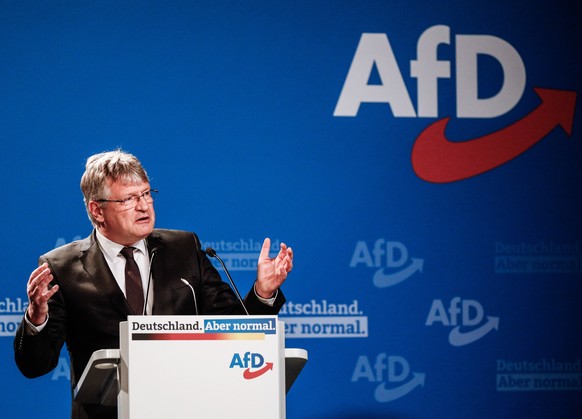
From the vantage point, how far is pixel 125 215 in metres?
3.93

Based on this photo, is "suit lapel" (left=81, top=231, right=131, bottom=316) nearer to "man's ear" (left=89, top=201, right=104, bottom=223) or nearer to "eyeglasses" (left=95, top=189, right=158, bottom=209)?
"man's ear" (left=89, top=201, right=104, bottom=223)

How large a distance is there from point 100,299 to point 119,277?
155mm

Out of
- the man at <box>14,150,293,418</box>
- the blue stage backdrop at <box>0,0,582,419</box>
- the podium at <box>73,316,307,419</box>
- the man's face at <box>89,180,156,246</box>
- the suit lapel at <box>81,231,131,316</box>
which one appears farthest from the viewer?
the blue stage backdrop at <box>0,0,582,419</box>

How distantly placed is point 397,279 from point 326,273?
0.43 metres

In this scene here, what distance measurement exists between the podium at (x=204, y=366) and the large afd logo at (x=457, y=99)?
254 centimetres

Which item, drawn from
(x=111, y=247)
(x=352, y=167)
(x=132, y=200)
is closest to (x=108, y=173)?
(x=132, y=200)

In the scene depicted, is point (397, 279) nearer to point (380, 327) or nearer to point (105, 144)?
point (380, 327)

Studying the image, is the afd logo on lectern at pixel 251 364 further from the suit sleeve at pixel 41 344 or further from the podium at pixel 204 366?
the suit sleeve at pixel 41 344

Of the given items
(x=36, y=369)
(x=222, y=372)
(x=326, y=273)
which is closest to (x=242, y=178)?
(x=326, y=273)

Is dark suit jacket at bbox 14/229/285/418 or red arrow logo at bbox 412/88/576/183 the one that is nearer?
dark suit jacket at bbox 14/229/285/418

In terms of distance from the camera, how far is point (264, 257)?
3635mm

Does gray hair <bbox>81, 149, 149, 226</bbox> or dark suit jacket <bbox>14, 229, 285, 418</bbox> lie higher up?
gray hair <bbox>81, 149, 149, 226</bbox>

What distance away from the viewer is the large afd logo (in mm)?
5227

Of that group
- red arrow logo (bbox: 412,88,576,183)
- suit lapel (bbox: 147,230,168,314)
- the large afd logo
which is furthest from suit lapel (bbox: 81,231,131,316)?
red arrow logo (bbox: 412,88,576,183)
